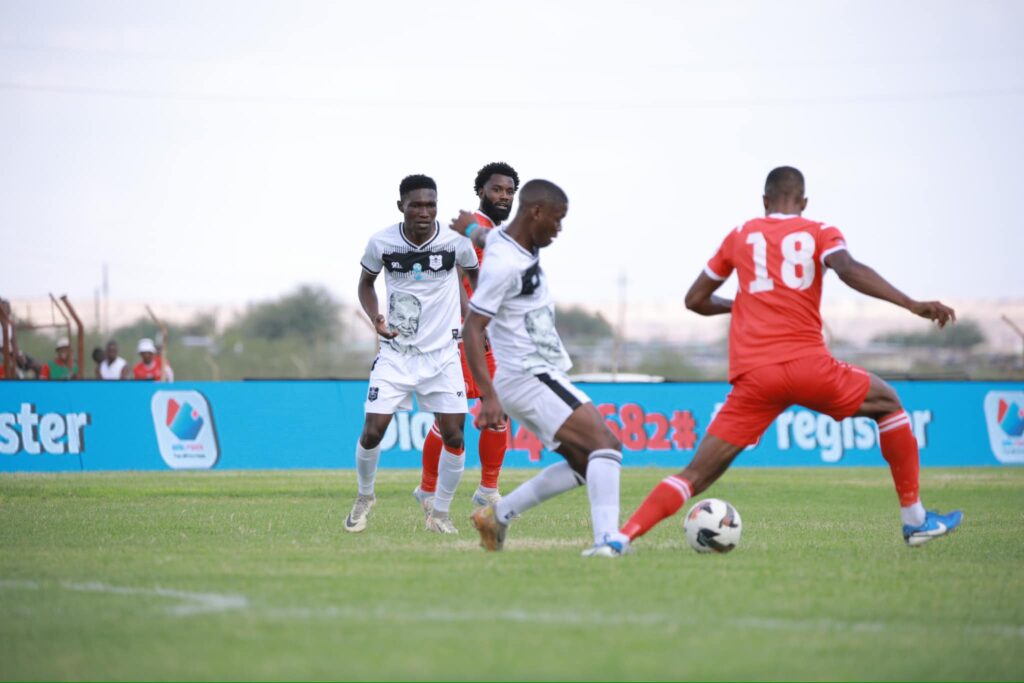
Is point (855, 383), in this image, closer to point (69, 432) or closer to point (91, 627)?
point (91, 627)

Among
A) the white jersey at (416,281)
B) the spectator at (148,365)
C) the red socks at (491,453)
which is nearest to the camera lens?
the white jersey at (416,281)

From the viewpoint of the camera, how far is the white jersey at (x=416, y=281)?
10.2 m

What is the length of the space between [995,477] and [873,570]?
45.8 ft

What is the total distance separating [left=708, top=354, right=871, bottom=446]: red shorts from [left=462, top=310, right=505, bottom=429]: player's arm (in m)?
1.28

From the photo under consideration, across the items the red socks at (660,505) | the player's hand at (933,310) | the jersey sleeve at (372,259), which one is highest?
the jersey sleeve at (372,259)

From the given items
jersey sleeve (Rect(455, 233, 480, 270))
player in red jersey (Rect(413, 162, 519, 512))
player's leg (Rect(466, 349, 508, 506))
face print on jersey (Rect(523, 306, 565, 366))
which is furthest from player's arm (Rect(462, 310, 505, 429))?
player's leg (Rect(466, 349, 508, 506))

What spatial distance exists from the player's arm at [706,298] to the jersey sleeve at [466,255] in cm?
237

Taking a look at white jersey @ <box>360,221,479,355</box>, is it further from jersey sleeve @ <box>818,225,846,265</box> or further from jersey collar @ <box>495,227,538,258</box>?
jersey sleeve @ <box>818,225,846,265</box>

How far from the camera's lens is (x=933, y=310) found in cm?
789

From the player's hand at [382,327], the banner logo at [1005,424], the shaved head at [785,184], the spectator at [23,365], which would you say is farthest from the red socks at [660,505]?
the spectator at [23,365]

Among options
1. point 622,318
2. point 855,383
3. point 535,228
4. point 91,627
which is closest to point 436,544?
point 535,228

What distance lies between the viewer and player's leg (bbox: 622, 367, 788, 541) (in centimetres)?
799

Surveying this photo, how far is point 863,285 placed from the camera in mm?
7938

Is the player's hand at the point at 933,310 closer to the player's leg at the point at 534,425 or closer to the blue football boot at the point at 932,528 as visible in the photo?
the blue football boot at the point at 932,528
